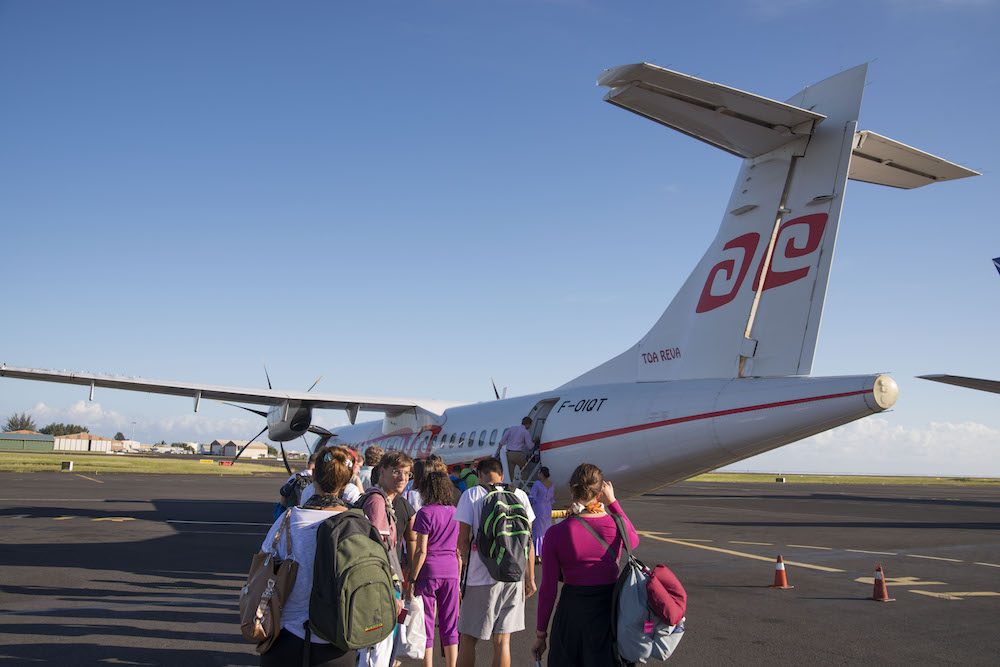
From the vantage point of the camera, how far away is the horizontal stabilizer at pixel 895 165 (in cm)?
994

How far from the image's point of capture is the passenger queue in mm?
3742

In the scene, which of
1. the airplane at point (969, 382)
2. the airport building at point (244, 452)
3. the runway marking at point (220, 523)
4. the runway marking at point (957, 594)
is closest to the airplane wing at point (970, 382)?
the airplane at point (969, 382)

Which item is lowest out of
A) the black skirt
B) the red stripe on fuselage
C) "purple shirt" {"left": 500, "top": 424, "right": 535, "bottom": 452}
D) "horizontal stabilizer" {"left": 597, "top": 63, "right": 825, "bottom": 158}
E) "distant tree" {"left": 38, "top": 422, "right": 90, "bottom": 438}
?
"distant tree" {"left": 38, "top": 422, "right": 90, "bottom": 438}

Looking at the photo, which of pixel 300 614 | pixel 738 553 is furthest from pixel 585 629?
pixel 738 553

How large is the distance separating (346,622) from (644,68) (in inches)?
266

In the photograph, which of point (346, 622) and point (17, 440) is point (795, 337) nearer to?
point (346, 622)

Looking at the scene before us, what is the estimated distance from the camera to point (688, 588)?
35.1 feet

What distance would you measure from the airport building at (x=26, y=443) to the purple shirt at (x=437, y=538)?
354 ft

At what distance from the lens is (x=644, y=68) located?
8.11 m

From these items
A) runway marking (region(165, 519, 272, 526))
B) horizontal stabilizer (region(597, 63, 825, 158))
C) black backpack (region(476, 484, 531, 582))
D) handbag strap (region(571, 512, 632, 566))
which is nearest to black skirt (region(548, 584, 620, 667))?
handbag strap (region(571, 512, 632, 566))

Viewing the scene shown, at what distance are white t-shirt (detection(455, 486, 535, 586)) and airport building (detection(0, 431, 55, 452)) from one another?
108 meters

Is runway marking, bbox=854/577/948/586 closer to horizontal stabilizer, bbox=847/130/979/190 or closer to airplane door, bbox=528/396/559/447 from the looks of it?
airplane door, bbox=528/396/559/447

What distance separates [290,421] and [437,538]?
16208 mm

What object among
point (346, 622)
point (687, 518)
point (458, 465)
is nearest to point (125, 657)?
point (346, 622)
